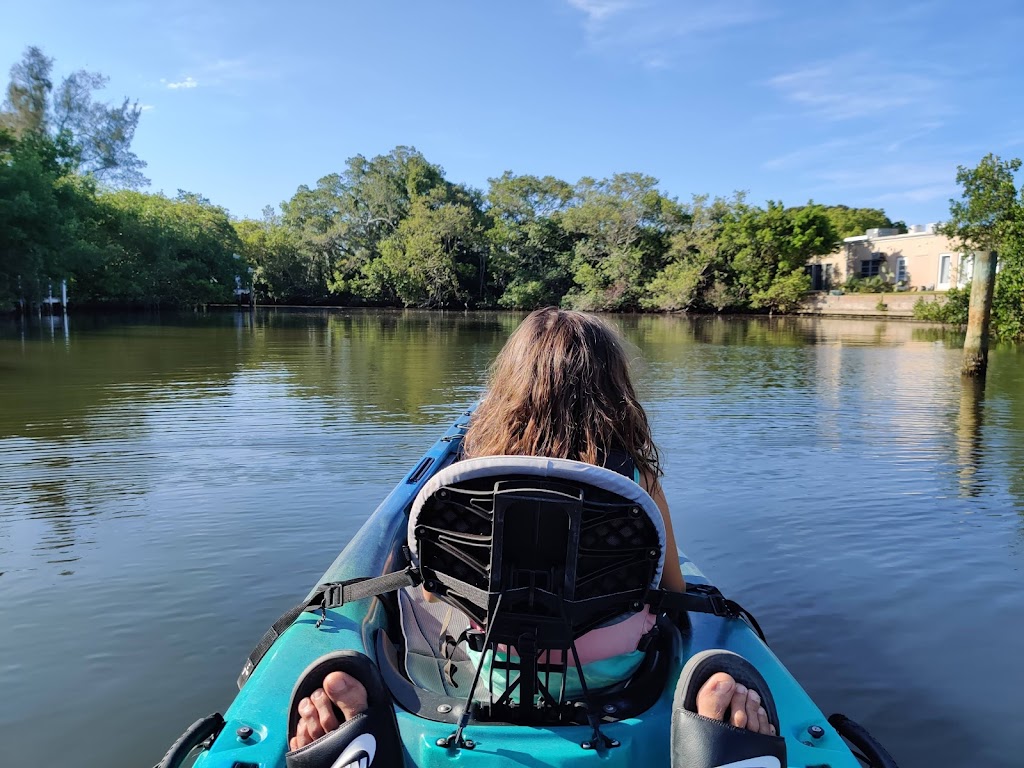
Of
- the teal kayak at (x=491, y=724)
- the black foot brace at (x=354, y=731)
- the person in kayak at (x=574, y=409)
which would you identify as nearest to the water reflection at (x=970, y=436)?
the teal kayak at (x=491, y=724)

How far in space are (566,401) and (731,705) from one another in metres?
0.75

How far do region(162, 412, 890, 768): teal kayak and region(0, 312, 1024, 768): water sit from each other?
1.11 meters

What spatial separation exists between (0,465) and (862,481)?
7.94 meters

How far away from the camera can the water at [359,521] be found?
3.18 m

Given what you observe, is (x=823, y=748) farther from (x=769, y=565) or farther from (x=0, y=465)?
(x=0, y=465)

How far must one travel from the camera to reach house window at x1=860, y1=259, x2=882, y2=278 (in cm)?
4433

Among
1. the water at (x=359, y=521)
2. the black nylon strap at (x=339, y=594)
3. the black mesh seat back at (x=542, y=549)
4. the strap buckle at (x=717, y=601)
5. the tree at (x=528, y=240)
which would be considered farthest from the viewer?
the tree at (x=528, y=240)

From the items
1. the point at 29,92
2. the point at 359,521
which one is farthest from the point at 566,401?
the point at 29,92

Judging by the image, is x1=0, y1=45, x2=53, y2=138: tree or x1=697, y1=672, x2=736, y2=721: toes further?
x1=0, y1=45, x2=53, y2=138: tree

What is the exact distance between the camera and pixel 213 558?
15.3ft

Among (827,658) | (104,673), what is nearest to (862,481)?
(827,658)

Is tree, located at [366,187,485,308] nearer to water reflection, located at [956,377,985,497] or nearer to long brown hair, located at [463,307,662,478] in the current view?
water reflection, located at [956,377,985,497]

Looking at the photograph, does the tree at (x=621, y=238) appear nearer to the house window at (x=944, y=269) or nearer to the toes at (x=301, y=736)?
the house window at (x=944, y=269)

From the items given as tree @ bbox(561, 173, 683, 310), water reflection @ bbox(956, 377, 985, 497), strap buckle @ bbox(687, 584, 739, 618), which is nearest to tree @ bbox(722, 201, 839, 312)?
tree @ bbox(561, 173, 683, 310)
